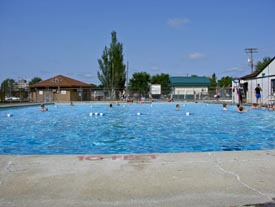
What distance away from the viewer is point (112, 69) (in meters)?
58.2

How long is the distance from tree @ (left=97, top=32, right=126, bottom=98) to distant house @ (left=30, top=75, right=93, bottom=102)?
5950 millimetres

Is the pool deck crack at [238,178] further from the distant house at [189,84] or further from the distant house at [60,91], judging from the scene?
the distant house at [189,84]

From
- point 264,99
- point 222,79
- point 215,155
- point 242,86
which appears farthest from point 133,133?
point 222,79

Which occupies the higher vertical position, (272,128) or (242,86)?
(242,86)

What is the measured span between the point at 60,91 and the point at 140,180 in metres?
42.8

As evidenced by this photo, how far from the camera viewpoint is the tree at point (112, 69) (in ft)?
191

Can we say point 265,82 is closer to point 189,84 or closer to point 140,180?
point 140,180

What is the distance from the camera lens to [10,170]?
14.0ft

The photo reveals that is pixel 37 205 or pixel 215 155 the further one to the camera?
pixel 215 155

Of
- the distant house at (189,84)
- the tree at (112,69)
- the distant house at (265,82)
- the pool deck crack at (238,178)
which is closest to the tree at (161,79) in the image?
the distant house at (189,84)

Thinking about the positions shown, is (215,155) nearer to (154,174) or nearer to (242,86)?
(154,174)

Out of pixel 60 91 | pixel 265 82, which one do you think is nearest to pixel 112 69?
pixel 60 91

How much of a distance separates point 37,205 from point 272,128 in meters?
11.2

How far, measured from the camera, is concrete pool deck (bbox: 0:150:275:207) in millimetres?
3154
